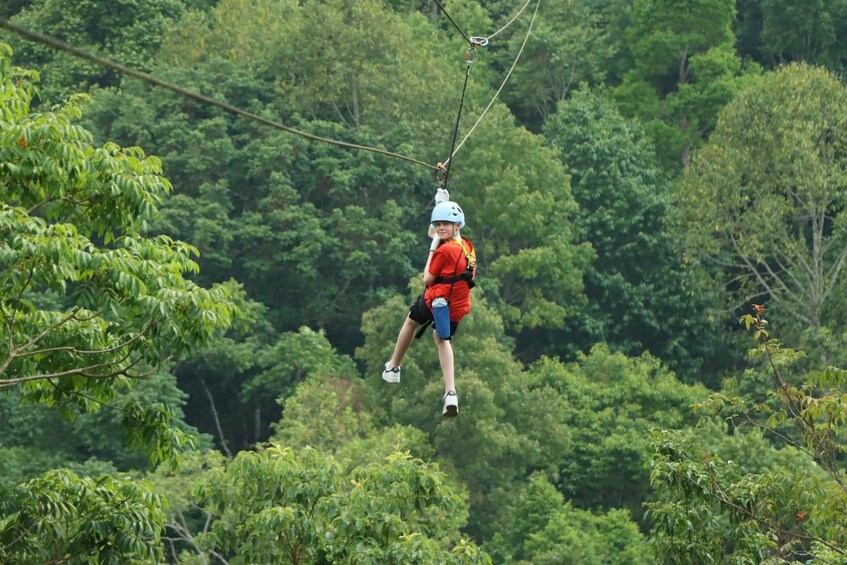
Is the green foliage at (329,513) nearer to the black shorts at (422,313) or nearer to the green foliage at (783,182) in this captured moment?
the black shorts at (422,313)

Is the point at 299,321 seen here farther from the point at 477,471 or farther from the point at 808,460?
the point at 808,460

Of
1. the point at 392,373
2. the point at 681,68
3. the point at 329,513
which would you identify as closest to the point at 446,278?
the point at 392,373

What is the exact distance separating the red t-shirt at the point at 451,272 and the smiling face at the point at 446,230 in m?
0.05

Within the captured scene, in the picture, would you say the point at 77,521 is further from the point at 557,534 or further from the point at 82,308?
the point at 557,534

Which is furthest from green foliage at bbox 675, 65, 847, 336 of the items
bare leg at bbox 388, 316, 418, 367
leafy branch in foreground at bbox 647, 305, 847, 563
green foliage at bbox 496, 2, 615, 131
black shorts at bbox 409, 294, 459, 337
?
black shorts at bbox 409, 294, 459, 337

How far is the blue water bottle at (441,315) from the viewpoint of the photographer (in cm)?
1160

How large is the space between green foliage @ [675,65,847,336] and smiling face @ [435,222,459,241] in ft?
88.8

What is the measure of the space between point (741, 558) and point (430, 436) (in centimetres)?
1943

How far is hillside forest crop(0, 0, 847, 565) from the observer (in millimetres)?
33031

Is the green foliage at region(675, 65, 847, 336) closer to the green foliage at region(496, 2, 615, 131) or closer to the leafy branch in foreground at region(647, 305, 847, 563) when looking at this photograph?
the green foliage at region(496, 2, 615, 131)

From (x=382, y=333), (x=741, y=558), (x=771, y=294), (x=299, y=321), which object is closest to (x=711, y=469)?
Result: (x=741, y=558)

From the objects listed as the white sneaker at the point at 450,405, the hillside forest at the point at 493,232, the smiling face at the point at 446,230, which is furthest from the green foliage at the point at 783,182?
the smiling face at the point at 446,230

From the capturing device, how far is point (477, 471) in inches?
1313

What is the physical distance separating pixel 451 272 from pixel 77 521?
10.7ft
